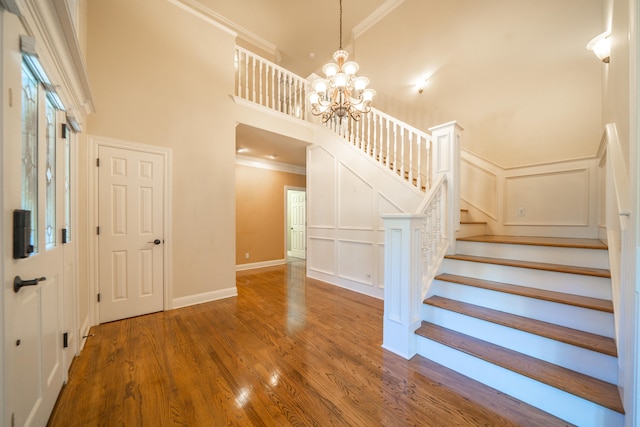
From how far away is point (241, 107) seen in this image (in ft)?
11.8

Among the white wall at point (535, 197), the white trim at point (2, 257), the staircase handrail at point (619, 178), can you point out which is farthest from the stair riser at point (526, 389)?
the white wall at point (535, 197)

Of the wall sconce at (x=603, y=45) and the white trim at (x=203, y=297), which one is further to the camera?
the white trim at (x=203, y=297)

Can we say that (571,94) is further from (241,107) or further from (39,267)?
(39,267)

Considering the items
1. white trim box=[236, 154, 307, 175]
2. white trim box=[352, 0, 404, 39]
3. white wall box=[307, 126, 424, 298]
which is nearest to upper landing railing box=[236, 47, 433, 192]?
white wall box=[307, 126, 424, 298]

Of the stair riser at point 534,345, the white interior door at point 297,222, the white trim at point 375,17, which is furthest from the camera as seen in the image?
the white interior door at point 297,222

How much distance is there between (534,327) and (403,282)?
862 millimetres

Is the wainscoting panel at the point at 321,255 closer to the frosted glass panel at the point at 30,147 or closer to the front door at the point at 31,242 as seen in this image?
the front door at the point at 31,242

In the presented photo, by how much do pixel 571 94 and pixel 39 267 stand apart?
5065 millimetres

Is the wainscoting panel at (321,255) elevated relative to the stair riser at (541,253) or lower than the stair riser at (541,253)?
lower

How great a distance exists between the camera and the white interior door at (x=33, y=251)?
925 millimetres

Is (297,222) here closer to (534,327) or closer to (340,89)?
A: (340,89)

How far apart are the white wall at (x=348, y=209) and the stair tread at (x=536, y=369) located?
1.58 metres

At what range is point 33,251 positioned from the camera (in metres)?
1.14

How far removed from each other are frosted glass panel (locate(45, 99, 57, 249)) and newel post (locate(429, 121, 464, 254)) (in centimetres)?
315
